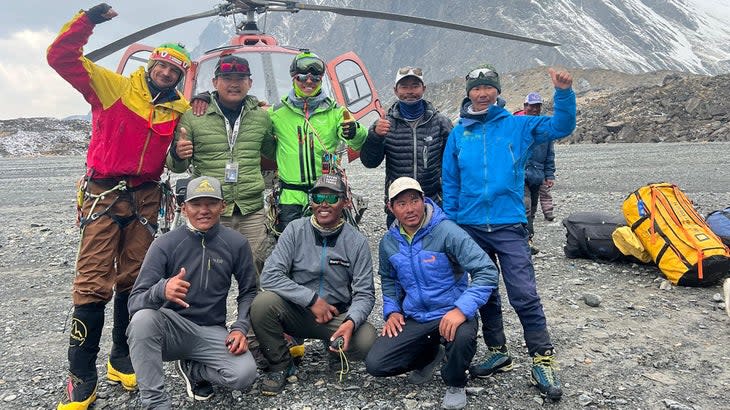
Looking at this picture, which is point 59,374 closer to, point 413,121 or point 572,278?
point 413,121

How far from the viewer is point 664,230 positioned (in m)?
6.06

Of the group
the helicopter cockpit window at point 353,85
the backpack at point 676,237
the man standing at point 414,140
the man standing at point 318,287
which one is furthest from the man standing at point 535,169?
the man standing at point 318,287

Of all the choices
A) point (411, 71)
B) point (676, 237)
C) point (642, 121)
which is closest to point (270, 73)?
point (411, 71)

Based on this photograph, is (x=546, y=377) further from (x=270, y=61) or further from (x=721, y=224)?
(x=270, y=61)

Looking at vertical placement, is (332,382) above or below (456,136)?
below

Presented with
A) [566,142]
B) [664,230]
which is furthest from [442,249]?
[566,142]

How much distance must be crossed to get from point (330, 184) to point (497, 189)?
1.31 meters

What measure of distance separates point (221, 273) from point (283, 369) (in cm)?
89

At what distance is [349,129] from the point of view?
4.53 metres

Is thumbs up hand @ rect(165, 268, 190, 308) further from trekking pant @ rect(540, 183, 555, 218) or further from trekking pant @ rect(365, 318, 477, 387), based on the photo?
trekking pant @ rect(540, 183, 555, 218)

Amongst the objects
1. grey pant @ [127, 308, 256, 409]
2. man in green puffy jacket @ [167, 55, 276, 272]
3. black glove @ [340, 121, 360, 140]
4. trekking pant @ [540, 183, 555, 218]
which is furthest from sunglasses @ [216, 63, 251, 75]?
trekking pant @ [540, 183, 555, 218]

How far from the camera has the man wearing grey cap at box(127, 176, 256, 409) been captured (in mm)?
3490

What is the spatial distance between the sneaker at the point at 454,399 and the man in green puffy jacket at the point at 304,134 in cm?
196

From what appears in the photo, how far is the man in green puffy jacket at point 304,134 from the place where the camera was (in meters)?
4.57
